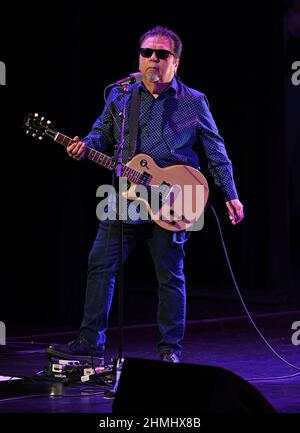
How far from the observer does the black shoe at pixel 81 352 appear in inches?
213

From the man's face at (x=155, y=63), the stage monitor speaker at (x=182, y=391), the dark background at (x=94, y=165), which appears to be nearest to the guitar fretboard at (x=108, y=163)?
the man's face at (x=155, y=63)

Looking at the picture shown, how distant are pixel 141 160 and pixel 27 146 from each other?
12.0ft

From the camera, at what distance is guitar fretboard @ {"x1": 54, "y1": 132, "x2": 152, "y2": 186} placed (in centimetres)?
521

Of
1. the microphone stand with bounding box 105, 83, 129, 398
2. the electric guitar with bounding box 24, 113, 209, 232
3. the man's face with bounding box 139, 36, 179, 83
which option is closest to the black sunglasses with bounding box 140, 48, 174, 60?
the man's face with bounding box 139, 36, 179, 83

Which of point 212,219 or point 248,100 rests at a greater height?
point 248,100

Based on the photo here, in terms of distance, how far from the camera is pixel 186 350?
6.57m

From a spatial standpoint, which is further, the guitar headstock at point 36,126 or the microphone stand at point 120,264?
the guitar headstock at point 36,126

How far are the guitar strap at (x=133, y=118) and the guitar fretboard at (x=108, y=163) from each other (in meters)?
0.13

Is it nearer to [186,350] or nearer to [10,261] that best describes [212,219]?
[10,261]

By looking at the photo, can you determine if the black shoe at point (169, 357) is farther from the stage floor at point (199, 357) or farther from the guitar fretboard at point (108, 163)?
the guitar fretboard at point (108, 163)

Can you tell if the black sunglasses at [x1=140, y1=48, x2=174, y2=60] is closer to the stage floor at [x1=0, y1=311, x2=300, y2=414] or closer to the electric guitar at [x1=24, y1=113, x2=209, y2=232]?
the electric guitar at [x1=24, y1=113, x2=209, y2=232]

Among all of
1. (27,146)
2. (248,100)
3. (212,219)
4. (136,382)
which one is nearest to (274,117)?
(248,100)

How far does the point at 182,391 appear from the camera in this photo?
318 cm

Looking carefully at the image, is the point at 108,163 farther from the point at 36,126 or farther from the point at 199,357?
the point at 199,357
